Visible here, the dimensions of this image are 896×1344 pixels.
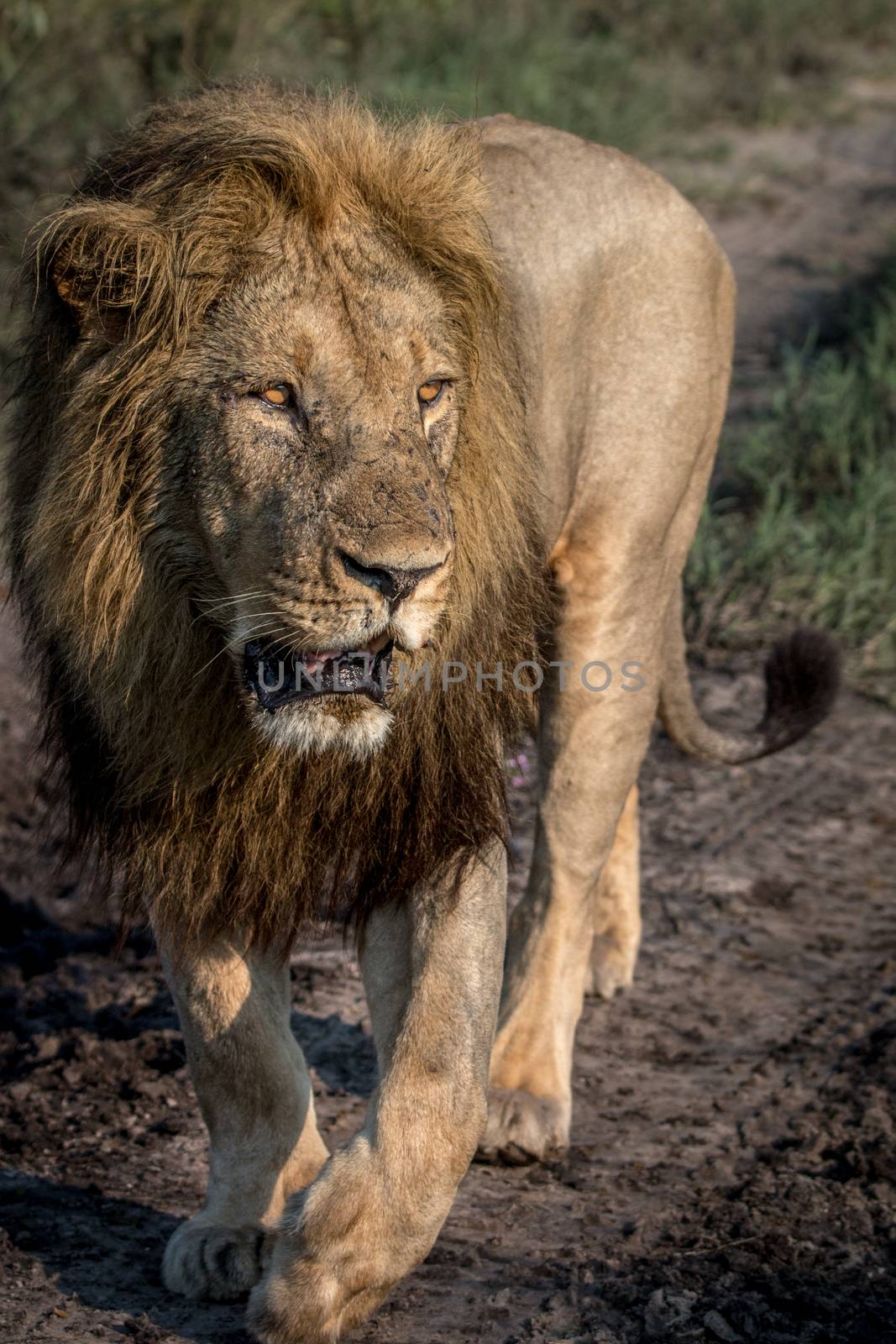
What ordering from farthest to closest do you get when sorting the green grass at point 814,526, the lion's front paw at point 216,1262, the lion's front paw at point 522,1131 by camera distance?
the green grass at point 814,526 < the lion's front paw at point 522,1131 < the lion's front paw at point 216,1262

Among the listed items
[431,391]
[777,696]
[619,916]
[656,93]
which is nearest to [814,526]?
[777,696]

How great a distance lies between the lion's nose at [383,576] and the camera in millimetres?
2148

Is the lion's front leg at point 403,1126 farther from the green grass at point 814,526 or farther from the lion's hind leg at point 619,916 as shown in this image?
the green grass at point 814,526

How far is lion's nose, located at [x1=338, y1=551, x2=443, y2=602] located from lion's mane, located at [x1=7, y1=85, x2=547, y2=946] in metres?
0.27

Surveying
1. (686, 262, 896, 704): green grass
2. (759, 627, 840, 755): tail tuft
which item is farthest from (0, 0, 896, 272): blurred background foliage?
(759, 627, 840, 755): tail tuft

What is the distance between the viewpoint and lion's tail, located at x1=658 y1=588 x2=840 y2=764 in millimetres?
3992

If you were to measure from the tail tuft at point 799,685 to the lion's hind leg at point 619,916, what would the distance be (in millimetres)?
379

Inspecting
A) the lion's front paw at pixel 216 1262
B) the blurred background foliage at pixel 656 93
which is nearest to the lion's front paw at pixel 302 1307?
the lion's front paw at pixel 216 1262

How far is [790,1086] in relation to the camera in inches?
136

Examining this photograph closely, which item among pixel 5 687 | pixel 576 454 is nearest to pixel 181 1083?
pixel 576 454

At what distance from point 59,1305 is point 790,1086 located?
1.55 m

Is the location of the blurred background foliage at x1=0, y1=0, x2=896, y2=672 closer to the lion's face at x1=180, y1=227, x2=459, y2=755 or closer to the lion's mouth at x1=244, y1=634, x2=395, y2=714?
the lion's face at x1=180, y1=227, x2=459, y2=755

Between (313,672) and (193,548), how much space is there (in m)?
0.25

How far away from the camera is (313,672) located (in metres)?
2.26
